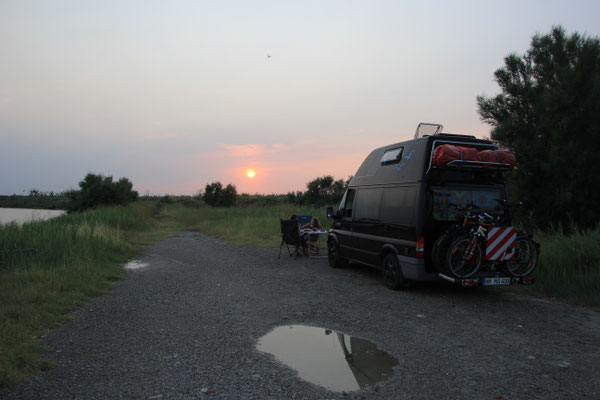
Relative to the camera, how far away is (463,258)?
6957 millimetres

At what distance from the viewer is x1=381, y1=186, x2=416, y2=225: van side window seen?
7.50m

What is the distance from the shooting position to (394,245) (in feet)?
26.0

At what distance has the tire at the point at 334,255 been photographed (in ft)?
35.6

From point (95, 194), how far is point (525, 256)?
120 ft

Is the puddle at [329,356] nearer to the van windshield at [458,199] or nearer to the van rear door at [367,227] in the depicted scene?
the van windshield at [458,199]

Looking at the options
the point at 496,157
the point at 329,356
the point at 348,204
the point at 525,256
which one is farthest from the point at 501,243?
the point at 348,204

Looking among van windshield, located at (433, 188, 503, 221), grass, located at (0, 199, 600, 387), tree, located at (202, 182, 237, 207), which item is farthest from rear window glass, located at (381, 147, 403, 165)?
tree, located at (202, 182, 237, 207)

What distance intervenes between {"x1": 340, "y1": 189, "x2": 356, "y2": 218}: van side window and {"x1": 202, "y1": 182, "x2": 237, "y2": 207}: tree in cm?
5191

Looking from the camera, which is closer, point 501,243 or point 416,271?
point 501,243

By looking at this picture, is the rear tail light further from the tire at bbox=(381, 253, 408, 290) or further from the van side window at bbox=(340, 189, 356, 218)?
the van side window at bbox=(340, 189, 356, 218)

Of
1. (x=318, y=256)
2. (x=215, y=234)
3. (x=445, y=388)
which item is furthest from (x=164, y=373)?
(x=215, y=234)

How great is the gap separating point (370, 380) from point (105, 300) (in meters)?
5.15

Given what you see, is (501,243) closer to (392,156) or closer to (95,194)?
(392,156)

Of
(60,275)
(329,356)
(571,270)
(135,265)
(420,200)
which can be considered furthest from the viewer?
(135,265)
